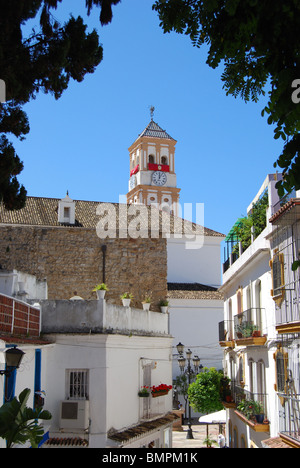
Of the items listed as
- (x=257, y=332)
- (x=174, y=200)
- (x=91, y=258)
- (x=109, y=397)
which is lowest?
(x=109, y=397)

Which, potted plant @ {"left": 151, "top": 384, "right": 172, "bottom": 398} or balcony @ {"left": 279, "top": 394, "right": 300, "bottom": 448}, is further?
potted plant @ {"left": 151, "top": 384, "right": 172, "bottom": 398}

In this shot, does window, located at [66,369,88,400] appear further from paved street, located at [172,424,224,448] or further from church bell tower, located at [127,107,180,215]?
church bell tower, located at [127,107,180,215]

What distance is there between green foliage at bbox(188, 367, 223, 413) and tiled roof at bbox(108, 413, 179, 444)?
1.56 meters

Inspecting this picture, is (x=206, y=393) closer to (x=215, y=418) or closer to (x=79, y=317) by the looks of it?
(x=215, y=418)

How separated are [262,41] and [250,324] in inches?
491

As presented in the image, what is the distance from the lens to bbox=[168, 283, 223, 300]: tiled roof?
3209cm

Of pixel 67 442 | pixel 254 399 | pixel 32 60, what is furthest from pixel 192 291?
pixel 32 60

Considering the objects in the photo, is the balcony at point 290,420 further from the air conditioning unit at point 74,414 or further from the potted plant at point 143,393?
the potted plant at point 143,393

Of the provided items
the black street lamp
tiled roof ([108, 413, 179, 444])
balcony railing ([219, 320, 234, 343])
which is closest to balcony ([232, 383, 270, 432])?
tiled roof ([108, 413, 179, 444])

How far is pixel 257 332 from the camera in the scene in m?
14.9

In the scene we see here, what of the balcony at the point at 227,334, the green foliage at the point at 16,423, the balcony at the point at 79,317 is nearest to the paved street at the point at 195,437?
the balcony at the point at 227,334
